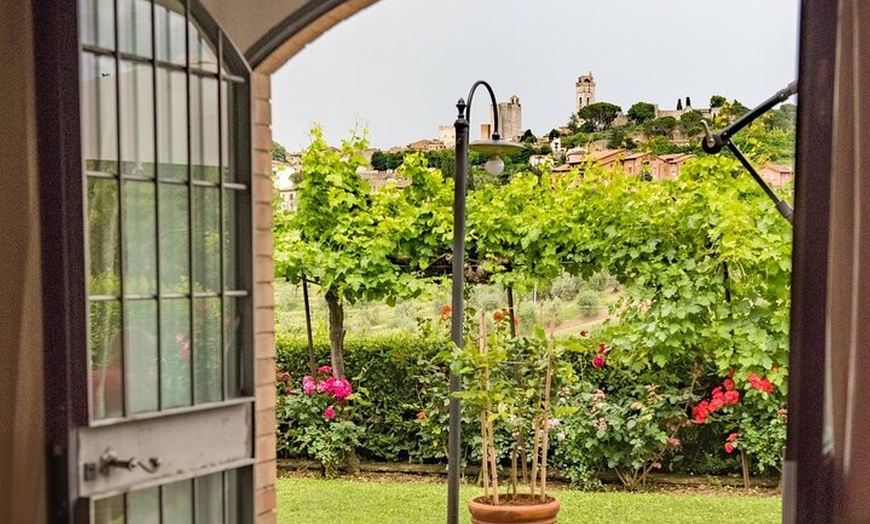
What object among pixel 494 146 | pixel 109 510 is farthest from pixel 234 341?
pixel 494 146

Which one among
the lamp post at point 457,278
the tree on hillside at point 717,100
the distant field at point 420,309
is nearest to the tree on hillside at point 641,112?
the tree on hillside at point 717,100

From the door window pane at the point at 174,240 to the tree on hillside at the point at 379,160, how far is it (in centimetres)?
344

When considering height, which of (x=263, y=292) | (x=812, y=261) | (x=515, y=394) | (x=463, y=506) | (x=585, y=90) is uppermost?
(x=585, y=90)

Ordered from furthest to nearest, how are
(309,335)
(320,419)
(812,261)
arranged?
1. (309,335)
2. (320,419)
3. (812,261)

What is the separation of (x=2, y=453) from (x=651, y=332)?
3329 millimetres

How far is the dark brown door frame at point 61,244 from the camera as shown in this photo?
2.36 meters

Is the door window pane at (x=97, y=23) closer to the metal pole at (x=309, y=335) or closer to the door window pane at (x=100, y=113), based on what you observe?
the door window pane at (x=100, y=113)

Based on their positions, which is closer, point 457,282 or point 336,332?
point 457,282

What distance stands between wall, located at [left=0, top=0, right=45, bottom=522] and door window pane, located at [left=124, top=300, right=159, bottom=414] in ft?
0.66

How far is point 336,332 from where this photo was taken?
5.65m

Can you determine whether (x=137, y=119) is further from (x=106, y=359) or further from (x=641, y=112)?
(x=641, y=112)

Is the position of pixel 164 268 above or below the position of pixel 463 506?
above

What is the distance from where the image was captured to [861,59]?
1.99 metres

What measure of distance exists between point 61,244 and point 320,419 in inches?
129
